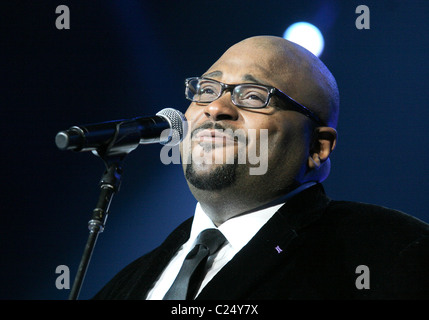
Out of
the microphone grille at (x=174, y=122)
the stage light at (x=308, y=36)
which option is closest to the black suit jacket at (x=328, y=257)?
the microphone grille at (x=174, y=122)

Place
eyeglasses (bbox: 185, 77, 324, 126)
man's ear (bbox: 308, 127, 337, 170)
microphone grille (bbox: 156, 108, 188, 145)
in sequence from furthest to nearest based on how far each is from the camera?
man's ear (bbox: 308, 127, 337, 170)
eyeglasses (bbox: 185, 77, 324, 126)
microphone grille (bbox: 156, 108, 188, 145)

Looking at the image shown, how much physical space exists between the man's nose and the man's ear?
0.37 m

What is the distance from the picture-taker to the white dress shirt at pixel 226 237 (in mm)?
1881

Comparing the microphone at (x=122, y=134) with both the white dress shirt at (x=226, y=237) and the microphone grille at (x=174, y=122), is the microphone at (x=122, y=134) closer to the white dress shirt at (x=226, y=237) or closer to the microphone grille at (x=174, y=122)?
Answer: the microphone grille at (x=174, y=122)

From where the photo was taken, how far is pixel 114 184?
5.00ft

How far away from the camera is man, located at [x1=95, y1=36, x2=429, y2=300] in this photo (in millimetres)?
1652

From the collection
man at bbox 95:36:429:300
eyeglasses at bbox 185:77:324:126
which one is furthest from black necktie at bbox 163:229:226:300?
eyeglasses at bbox 185:77:324:126

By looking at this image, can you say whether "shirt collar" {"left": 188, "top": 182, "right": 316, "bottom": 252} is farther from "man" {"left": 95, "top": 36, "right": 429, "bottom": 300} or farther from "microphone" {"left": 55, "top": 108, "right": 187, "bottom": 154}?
"microphone" {"left": 55, "top": 108, "right": 187, "bottom": 154}

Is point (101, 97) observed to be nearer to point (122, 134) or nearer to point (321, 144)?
point (321, 144)

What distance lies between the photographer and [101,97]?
10.9 feet

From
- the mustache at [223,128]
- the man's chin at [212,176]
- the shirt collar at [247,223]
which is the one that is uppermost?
the mustache at [223,128]

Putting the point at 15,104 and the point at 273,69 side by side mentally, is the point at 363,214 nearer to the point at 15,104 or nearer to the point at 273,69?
the point at 273,69

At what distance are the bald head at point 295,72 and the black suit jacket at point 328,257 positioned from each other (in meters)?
0.41

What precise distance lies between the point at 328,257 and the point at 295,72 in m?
0.79
